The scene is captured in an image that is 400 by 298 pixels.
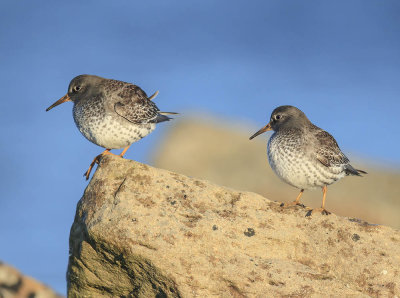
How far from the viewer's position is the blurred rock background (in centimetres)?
2538

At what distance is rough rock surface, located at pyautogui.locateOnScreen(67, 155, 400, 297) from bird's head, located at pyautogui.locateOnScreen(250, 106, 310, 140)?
6.85ft

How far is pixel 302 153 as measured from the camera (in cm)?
1012

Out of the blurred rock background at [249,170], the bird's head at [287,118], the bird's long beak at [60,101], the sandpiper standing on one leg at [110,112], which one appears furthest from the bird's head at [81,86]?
the blurred rock background at [249,170]

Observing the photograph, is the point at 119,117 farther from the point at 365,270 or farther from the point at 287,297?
the point at 365,270

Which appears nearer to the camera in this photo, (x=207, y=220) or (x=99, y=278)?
(x=207, y=220)

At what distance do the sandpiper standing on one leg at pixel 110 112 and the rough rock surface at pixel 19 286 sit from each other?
13.5 feet

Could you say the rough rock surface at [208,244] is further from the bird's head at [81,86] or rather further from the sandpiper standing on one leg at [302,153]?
the bird's head at [81,86]

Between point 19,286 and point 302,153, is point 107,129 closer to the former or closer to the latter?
point 302,153

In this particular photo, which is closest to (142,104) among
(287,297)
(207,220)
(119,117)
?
(119,117)

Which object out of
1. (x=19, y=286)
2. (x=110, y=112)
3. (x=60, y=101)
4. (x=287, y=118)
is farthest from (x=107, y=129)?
(x=19, y=286)

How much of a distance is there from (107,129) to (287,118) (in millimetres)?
3654

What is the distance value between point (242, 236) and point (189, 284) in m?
1.14

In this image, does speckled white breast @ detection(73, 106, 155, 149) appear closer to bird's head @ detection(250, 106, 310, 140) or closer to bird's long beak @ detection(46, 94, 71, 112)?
bird's long beak @ detection(46, 94, 71, 112)

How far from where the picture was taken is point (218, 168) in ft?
97.0
